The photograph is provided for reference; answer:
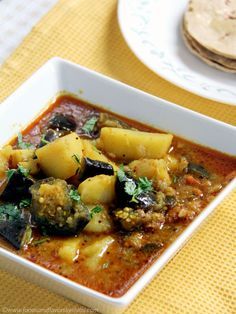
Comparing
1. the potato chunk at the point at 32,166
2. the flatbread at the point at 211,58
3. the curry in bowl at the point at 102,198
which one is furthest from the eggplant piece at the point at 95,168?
the flatbread at the point at 211,58

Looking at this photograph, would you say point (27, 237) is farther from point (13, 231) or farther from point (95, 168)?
point (95, 168)

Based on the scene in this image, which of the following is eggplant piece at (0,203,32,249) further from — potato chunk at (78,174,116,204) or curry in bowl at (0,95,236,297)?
potato chunk at (78,174,116,204)

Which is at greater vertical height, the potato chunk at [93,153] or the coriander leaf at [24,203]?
the potato chunk at [93,153]

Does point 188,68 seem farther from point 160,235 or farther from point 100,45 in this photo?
point 160,235

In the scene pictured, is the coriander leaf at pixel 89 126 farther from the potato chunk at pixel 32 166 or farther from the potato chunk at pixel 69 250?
the potato chunk at pixel 69 250

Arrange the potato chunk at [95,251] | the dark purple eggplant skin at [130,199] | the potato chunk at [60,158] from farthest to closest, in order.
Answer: the potato chunk at [60,158]
the dark purple eggplant skin at [130,199]
the potato chunk at [95,251]

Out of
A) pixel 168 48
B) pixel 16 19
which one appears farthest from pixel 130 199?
pixel 16 19

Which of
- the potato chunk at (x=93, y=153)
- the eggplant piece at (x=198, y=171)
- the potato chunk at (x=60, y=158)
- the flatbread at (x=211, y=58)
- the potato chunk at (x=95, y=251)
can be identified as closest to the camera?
the potato chunk at (x=95, y=251)
